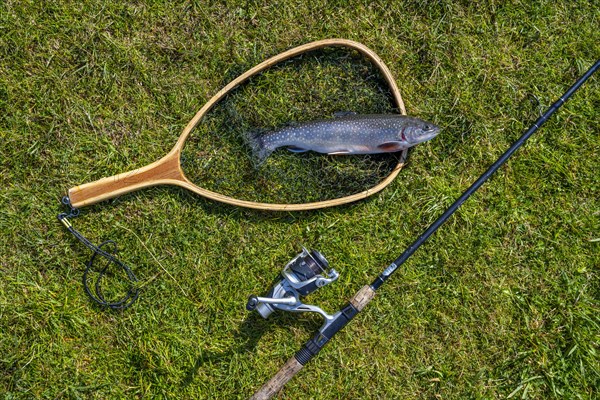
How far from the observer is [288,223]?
327 cm

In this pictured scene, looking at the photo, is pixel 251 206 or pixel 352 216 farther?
pixel 352 216

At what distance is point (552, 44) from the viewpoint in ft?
11.1

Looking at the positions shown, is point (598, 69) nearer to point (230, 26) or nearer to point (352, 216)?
point (352, 216)

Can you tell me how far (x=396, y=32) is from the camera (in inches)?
131

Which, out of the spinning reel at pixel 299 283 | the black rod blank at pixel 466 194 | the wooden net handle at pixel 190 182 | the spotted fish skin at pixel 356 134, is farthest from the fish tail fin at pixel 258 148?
the black rod blank at pixel 466 194

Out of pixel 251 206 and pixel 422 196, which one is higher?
pixel 251 206

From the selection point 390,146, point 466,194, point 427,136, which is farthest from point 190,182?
point 466,194

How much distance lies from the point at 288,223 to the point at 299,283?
52 centimetres

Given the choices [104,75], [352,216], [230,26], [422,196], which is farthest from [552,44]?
[104,75]

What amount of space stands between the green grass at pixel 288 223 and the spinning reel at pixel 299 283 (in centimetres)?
31

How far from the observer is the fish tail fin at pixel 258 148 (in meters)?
3.11

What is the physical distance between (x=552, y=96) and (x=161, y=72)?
8.83 feet

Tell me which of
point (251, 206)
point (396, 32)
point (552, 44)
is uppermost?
point (396, 32)

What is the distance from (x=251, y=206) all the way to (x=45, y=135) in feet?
4.84
